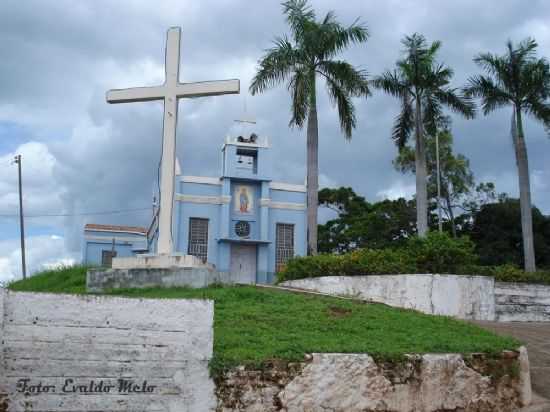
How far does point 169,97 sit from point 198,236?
1227 centimetres

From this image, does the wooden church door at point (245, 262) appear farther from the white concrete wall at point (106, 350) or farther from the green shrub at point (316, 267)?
the white concrete wall at point (106, 350)

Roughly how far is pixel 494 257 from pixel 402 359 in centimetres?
2367

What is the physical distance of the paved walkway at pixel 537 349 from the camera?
26.9ft

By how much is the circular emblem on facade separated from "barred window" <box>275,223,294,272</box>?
114 cm

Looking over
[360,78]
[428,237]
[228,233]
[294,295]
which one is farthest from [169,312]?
[228,233]

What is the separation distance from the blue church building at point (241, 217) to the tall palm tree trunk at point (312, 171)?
15.6ft

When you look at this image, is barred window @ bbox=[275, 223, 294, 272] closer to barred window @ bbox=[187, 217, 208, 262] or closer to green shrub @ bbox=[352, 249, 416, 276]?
barred window @ bbox=[187, 217, 208, 262]

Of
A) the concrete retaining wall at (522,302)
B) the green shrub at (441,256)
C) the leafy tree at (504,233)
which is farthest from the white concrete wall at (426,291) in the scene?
the leafy tree at (504,233)

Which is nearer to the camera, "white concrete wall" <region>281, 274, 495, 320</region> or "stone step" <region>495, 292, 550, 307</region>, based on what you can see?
"white concrete wall" <region>281, 274, 495, 320</region>

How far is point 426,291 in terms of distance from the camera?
13609 mm

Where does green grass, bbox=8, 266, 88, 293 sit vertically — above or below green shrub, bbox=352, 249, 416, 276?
below

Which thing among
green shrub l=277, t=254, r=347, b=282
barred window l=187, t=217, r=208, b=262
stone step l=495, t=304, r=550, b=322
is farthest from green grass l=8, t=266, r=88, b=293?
stone step l=495, t=304, r=550, b=322

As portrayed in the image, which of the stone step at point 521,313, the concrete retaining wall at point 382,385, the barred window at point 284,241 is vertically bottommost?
the concrete retaining wall at point 382,385

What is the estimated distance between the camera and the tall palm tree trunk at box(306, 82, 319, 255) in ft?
60.6
